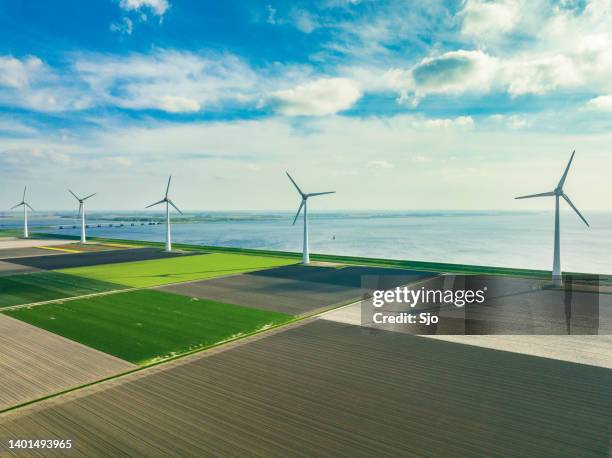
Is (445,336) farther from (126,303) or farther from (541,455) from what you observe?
(126,303)

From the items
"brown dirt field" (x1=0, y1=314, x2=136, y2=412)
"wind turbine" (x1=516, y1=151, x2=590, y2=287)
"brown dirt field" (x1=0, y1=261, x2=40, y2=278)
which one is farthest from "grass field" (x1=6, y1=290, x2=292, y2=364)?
"wind turbine" (x1=516, y1=151, x2=590, y2=287)

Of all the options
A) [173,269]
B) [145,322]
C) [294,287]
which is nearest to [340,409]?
[145,322]

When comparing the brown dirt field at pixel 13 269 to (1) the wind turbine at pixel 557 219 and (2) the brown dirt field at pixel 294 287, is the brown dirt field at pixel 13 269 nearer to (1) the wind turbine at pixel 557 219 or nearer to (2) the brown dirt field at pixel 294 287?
(2) the brown dirt field at pixel 294 287

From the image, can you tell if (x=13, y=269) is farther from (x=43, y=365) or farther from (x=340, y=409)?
(x=340, y=409)

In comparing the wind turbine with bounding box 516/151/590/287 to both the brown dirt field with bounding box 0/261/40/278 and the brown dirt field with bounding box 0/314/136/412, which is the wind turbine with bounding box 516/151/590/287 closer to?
the brown dirt field with bounding box 0/314/136/412

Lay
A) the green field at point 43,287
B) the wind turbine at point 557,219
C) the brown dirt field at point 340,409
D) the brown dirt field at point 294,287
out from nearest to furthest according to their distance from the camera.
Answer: the brown dirt field at point 340,409
the brown dirt field at point 294,287
the green field at point 43,287
the wind turbine at point 557,219

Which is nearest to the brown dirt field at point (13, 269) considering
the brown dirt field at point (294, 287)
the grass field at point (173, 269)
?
the grass field at point (173, 269)
